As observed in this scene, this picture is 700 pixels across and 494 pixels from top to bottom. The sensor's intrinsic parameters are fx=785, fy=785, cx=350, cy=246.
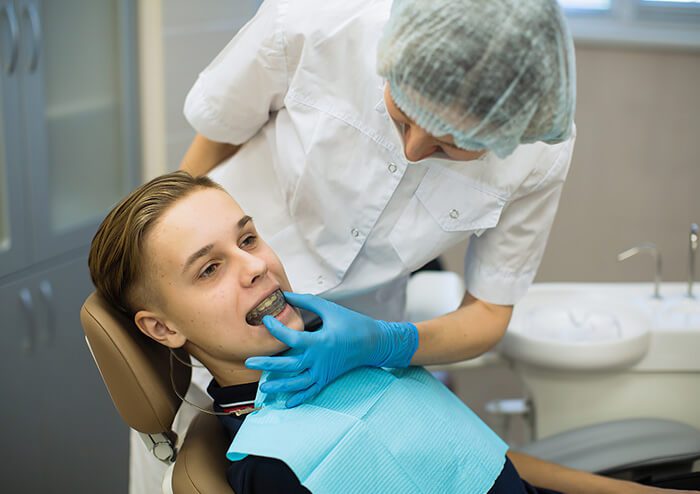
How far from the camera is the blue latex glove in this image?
1173 millimetres

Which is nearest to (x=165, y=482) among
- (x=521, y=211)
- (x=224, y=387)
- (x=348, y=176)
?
(x=224, y=387)

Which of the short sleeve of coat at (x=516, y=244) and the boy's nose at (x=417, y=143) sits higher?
the boy's nose at (x=417, y=143)

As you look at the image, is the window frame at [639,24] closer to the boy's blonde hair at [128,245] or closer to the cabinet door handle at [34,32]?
the cabinet door handle at [34,32]

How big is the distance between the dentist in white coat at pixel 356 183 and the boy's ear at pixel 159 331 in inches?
8.5

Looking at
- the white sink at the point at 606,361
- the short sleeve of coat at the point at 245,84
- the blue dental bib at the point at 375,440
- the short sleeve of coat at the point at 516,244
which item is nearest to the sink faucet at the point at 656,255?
the white sink at the point at 606,361

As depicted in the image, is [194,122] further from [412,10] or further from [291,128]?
[412,10]

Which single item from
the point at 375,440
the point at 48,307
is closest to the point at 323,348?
the point at 375,440

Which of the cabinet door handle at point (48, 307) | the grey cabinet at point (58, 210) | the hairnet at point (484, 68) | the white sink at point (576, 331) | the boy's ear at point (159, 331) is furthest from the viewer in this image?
A: the cabinet door handle at point (48, 307)

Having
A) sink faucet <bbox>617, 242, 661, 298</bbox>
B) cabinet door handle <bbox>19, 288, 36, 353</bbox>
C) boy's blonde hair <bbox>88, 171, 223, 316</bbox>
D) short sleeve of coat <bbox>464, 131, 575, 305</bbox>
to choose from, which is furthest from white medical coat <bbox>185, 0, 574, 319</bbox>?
cabinet door handle <bbox>19, 288, 36, 353</bbox>

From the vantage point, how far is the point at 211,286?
4.18 feet

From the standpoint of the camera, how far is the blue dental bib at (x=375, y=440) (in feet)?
3.76

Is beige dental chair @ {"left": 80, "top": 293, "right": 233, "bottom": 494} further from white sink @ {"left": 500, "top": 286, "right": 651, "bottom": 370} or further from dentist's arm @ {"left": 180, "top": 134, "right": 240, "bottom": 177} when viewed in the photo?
white sink @ {"left": 500, "top": 286, "right": 651, "bottom": 370}

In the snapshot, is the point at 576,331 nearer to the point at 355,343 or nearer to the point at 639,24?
the point at 355,343

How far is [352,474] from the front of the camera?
1163 mm
